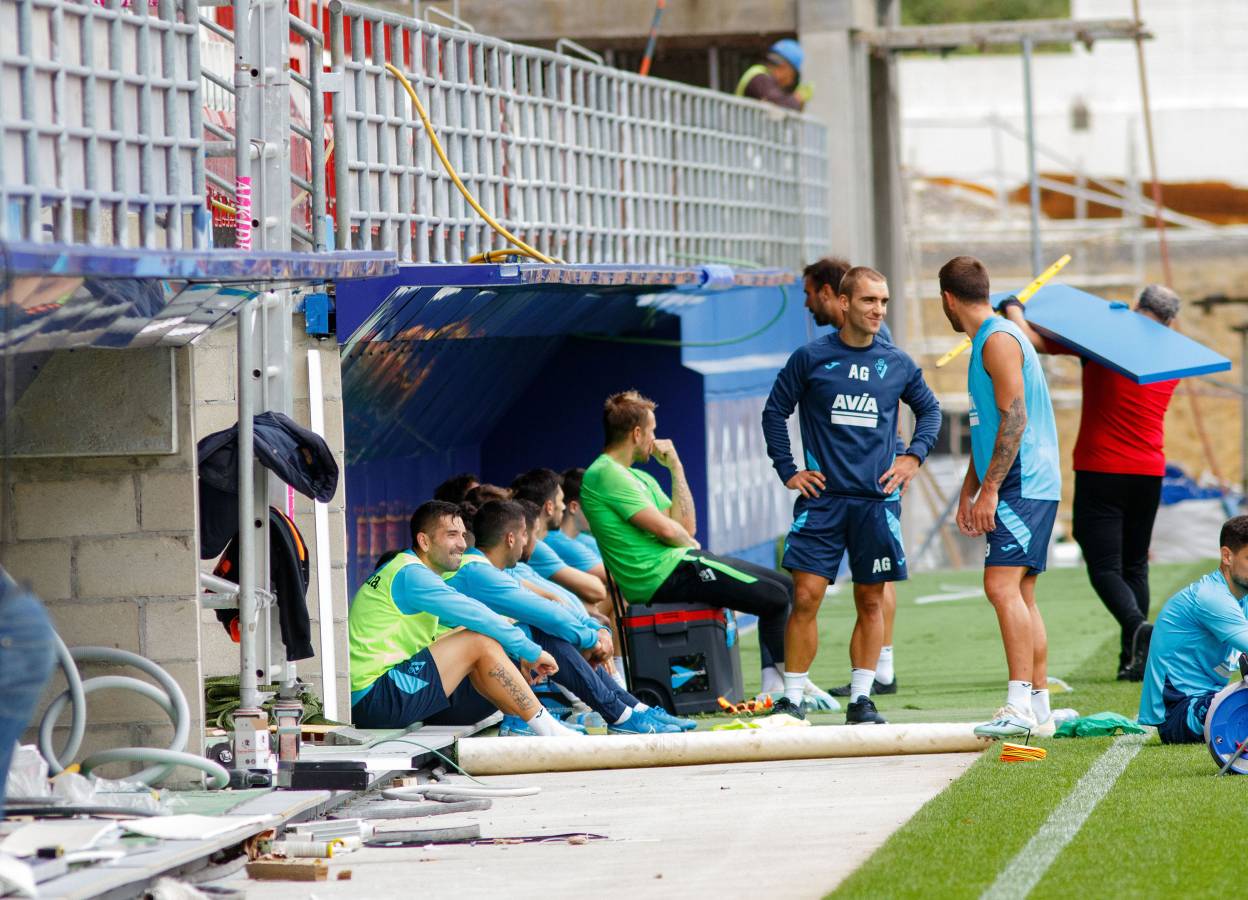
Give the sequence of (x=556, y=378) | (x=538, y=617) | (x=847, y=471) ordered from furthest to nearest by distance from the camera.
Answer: (x=556, y=378) → (x=847, y=471) → (x=538, y=617)

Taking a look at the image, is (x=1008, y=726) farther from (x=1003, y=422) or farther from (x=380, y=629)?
(x=380, y=629)

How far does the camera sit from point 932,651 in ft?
44.8

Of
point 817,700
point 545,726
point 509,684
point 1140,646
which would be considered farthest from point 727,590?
point 1140,646

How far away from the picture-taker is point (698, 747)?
352 inches

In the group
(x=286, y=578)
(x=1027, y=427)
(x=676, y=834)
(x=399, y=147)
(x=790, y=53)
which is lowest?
(x=676, y=834)

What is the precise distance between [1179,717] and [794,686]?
1.99 metres

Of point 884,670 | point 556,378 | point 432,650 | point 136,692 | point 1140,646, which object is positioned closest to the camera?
point 136,692

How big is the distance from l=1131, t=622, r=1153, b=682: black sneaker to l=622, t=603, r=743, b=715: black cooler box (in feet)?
6.58

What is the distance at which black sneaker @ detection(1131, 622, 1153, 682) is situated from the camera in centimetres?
1093

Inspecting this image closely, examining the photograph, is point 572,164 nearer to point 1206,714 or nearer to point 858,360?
point 858,360

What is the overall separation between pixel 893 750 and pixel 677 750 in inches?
33.7

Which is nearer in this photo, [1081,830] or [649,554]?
[1081,830]

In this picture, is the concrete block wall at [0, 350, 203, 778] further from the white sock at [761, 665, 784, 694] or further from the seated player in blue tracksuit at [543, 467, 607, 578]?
the seated player in blue tracksuit at [543, 467, 607, 578]

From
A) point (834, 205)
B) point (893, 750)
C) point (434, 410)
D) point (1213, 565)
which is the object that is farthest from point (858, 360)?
point (834, 205)
